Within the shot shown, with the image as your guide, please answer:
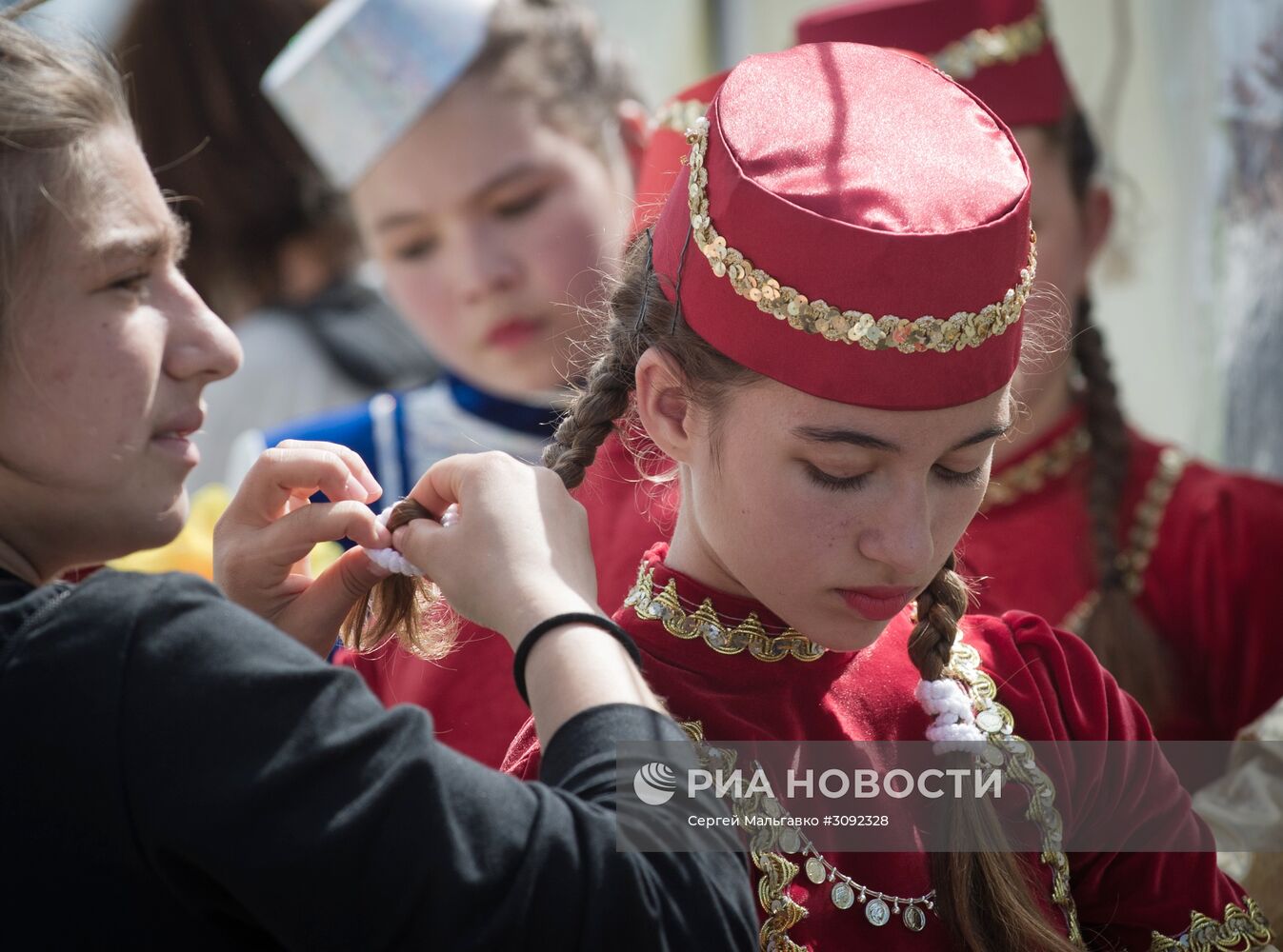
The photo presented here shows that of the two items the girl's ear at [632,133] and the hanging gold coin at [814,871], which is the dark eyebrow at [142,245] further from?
the girl's ear at [632,133]

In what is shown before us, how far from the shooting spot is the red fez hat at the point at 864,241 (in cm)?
116

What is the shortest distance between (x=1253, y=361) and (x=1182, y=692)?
960mm

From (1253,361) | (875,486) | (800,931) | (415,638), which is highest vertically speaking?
(875,486)

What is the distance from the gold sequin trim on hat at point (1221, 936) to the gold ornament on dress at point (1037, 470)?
119 centimetres

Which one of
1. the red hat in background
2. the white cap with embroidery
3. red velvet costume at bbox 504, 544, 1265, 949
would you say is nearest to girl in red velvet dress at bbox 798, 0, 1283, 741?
the red hat in background

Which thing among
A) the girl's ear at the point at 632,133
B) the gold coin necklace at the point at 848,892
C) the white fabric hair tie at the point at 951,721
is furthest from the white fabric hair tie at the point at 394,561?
the girl's ear at the point at 632,133

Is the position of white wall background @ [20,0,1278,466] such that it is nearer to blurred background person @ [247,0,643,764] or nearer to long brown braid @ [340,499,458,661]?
blurred background person @ [247,0,643,764]

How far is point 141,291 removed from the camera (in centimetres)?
118

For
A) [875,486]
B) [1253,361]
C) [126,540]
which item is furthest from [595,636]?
[1253,361]

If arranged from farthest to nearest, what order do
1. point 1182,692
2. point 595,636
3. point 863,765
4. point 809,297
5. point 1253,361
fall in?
1. point 1253,361
2. point 1182,692
3. point 863,765
4. point 809,297
5. point 595,636

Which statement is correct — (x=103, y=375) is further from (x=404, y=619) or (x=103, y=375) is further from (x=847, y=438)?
(x=847, y=438)

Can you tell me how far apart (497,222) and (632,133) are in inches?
13.9

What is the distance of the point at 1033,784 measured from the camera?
4.26ft

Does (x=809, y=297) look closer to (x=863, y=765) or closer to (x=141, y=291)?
→ (x=863, y=765)
